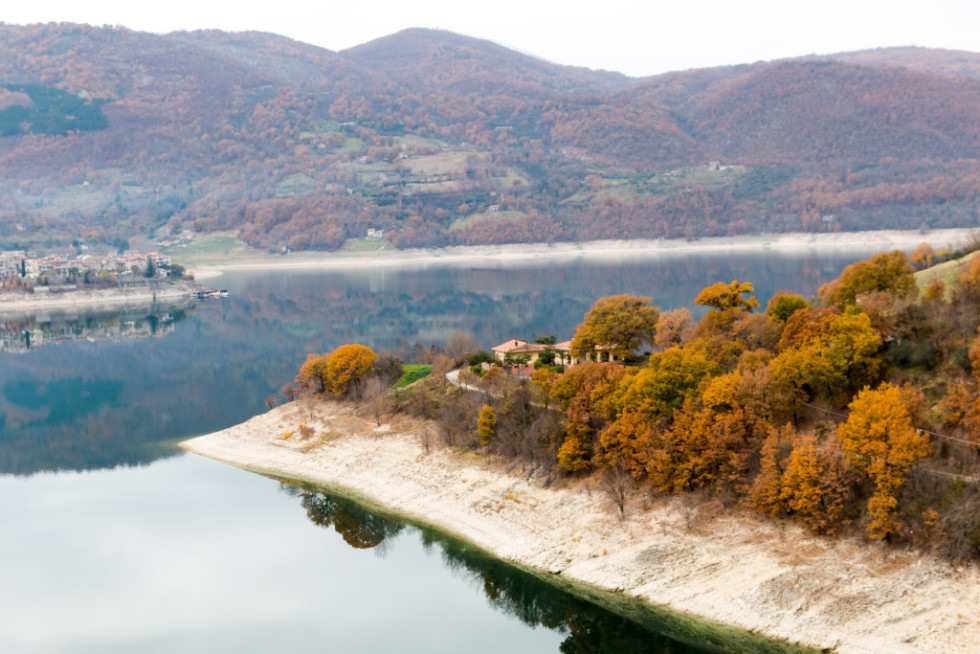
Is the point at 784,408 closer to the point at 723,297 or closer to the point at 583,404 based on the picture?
the point at 583,404

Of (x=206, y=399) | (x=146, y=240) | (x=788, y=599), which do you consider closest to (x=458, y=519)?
(x=788, y=599)

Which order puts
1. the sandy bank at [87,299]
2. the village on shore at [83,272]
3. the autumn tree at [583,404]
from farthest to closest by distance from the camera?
1. the village on shore at [83,272]
2. the sandy bank at [87,299]
3. the autumn tree at [583,404]

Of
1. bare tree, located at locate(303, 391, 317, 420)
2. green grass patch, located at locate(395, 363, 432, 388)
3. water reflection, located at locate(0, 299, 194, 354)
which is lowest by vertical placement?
water reflection, located at locate(0, 299, 194, 354)

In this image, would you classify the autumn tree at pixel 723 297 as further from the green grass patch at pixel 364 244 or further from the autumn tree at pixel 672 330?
the green grass patch at pixel 364 244

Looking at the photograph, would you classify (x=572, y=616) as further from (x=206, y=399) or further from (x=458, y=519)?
(x=206, y=399)

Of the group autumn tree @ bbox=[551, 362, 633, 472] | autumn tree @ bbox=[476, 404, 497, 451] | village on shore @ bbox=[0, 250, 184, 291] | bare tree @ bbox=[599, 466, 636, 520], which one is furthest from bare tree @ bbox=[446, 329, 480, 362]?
village on shore @ bbox=[0, 250, 184, 291]

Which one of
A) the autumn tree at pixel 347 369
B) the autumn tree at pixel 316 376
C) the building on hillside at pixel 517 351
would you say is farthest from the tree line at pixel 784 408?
the autumn tree at pixel 316 376

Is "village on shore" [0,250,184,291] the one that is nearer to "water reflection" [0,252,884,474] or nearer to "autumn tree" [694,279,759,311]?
"water reflection" [0,252,884,474]
